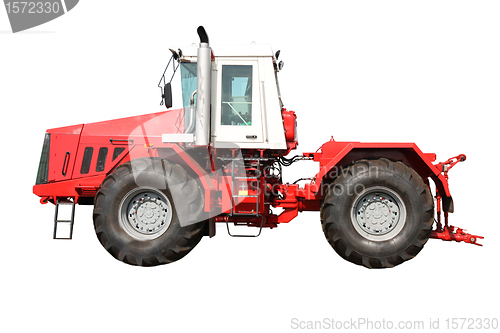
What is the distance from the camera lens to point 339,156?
596 cm

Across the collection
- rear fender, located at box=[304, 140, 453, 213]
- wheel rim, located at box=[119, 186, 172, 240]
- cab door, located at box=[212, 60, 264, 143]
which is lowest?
wheel rim, located at box=[119, 186, 172, 240]

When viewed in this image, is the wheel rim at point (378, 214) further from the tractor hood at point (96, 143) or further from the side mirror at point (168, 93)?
the side mirror at point (168, 93)

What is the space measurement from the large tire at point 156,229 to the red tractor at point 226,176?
16 millimetres

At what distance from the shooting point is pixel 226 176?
628 centimetres

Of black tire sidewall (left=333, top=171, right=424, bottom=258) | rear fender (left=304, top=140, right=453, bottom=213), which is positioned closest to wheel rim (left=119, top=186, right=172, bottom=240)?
rear fender (left=304, top=140, right=453, bottom=213)

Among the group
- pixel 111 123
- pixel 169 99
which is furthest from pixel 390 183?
pixel 111 123

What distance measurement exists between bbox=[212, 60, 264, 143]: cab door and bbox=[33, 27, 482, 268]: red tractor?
17 millimetres

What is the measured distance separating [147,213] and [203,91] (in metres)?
2.21

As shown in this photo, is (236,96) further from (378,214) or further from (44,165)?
(44,165)

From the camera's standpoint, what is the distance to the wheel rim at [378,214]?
232 inches

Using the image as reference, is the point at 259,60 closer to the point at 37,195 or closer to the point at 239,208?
the point at 239,208

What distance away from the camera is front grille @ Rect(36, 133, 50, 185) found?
21.5ft

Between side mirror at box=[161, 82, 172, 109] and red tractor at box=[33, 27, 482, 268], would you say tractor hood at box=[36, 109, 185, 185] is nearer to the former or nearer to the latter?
red tractor at box=[33, 27, 482, 268]

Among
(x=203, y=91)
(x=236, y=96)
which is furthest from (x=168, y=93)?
(x=236, y=96)
